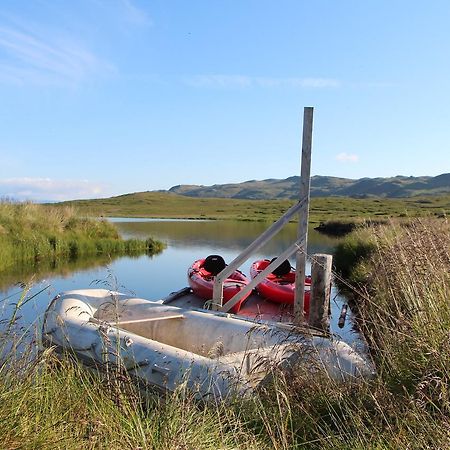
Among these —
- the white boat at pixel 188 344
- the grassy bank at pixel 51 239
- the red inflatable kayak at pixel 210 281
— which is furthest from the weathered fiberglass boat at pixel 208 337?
the grassy bank at pixel 51 239

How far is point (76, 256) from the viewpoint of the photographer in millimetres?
21625

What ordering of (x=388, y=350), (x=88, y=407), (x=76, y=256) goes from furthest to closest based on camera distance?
1. (x=76, y=256)
2. (x=388, y=350)
3. (x=88, y=407)

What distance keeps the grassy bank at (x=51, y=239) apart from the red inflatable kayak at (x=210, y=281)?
28.2ft

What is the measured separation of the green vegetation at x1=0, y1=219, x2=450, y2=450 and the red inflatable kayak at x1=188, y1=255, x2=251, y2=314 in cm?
549

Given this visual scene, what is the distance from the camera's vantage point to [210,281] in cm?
1089

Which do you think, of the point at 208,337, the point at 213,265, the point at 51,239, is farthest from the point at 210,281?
the point at 51,239

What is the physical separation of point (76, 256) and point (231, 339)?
1631 cm

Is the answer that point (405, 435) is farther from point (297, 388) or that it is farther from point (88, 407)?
point (88, 407)

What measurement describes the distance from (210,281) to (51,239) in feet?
41.6

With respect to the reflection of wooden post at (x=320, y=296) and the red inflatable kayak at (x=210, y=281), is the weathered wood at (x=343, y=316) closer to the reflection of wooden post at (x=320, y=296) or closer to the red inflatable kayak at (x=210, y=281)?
the reflection of wooden post at (x=320, y=296)

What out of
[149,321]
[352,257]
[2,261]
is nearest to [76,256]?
[2,261]

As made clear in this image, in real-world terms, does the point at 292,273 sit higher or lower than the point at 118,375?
lower

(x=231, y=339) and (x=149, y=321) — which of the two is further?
(x=149, y=321)

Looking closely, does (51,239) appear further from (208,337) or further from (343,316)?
(208,337)
